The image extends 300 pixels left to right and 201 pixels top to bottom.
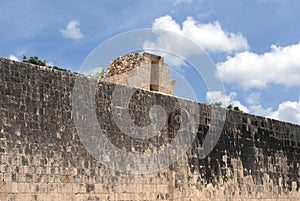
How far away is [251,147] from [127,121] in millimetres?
4511

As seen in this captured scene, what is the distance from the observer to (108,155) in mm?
9977

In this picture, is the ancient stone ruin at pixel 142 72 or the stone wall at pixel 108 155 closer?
the stone wall at pixel 108 155

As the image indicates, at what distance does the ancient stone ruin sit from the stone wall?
1.61 metres

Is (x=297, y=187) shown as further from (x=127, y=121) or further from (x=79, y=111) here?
(x=79, y=111)

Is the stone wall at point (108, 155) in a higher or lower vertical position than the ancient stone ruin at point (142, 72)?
lower

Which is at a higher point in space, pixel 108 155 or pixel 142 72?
pixel 142 72

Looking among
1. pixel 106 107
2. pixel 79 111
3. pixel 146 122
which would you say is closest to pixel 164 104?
pixel 146 122

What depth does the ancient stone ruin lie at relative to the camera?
42.8 feet

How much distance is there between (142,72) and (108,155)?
367 cm

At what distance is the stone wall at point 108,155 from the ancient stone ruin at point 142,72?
161cm

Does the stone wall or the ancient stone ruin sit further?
the ancient stone ruin

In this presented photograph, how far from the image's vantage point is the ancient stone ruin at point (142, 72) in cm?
1305

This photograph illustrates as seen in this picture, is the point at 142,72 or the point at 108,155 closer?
the point at 108,155

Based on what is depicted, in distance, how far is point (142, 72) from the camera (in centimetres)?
1312
